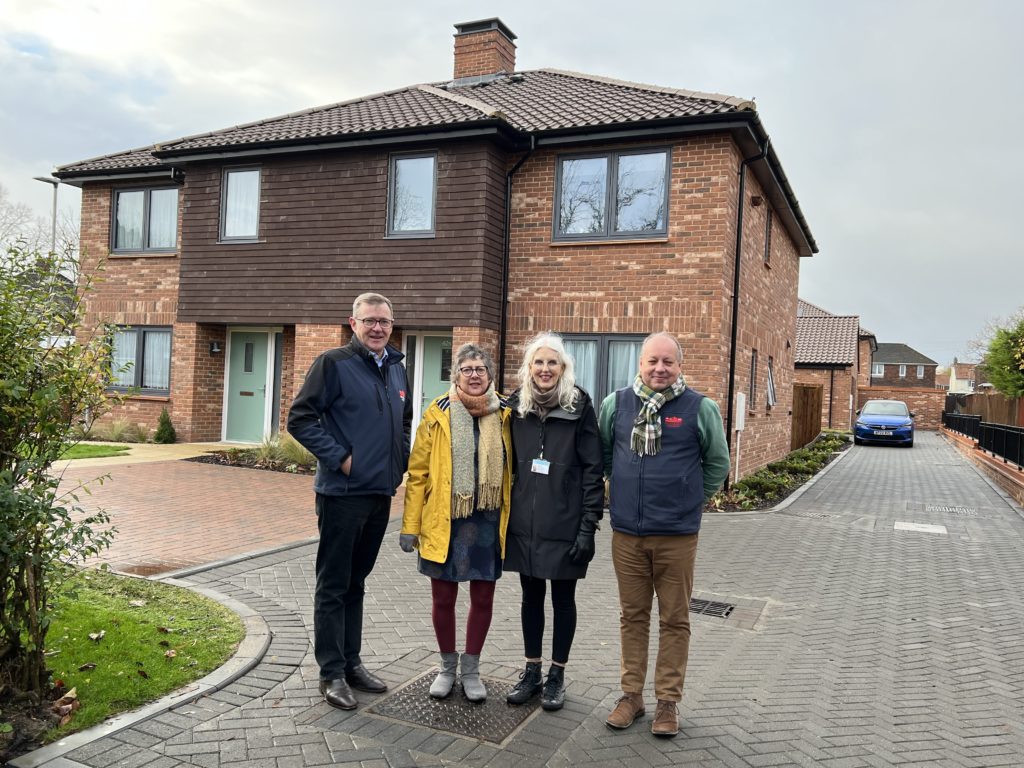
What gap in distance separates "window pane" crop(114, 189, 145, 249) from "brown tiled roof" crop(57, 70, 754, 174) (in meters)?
0.69

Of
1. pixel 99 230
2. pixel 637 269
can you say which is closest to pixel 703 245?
pixel 637 269

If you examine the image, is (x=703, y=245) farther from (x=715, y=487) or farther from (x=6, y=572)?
(x=6, y=572)

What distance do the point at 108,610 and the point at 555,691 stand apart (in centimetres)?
301

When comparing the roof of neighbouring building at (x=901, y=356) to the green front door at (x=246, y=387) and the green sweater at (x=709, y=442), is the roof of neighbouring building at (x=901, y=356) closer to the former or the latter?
the green front door at (x=246, y=387)

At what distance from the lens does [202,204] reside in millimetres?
14648

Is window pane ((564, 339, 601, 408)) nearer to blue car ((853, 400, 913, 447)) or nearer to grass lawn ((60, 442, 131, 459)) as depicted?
grass lawn ((60, 442, 131, 459))

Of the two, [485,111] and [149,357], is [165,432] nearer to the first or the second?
[149,357]

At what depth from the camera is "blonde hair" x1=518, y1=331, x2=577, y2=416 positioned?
3.92 meters

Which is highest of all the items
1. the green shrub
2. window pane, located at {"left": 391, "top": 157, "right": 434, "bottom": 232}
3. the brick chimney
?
the brick chimney

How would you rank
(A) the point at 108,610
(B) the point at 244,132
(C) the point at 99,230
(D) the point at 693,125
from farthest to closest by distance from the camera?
(C) the point at 99,230 < (B) the point at 244,132 < (D) the point at 693,125 < (A) the point at 108,610

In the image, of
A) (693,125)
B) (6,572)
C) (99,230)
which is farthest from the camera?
(99,230)

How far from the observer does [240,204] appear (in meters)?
14.4

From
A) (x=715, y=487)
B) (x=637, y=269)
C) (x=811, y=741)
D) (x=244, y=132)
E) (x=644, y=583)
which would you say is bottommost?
(x=811, y=741)

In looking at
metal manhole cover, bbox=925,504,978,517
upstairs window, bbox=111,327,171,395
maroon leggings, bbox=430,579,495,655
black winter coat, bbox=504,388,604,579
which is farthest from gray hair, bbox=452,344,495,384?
upstairs window, bbox=111,327,171,395
